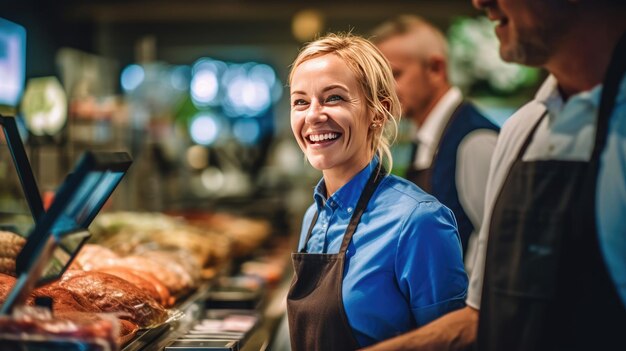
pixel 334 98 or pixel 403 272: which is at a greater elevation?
pixel 334 98

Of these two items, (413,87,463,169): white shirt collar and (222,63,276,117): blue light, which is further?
(222,63,276,117): blue light

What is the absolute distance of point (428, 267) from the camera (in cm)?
192

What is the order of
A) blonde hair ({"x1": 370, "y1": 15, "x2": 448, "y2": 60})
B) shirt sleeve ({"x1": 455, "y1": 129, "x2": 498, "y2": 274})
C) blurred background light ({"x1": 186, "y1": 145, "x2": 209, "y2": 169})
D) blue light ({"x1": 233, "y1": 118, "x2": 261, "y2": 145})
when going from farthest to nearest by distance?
blue light ({"x1": 233, "y1": 118, "x2": 261, "y2": 145})
blurred background light ({"x1": 186, "y1": 145, "x2": 209, "y2": 169})
blonde hair ({"x1": 370, "y1": 15, "x2": 448, "y2": 60})
shirt sleeve ({"x1": 455, "y1": 129, "x2": 498, "y2": 274})

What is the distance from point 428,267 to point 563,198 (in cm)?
50

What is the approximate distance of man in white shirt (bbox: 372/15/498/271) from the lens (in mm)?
3279

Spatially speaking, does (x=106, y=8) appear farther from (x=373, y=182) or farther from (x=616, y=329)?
(x=616, y=329)

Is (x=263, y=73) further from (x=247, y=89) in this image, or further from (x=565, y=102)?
(x=565, y=102)

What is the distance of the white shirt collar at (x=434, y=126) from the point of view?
367 centimetres

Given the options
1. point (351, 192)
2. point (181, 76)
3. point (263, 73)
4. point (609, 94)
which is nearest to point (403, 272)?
point (351, 192)

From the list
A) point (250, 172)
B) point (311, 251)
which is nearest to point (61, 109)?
point (311, 251)

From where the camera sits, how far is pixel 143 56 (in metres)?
6.94

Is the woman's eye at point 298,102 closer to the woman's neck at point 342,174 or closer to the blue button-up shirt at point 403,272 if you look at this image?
the woman's neck at point 342,174

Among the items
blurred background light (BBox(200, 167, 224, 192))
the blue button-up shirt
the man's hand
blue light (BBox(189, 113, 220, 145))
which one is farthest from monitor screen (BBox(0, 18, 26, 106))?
blue light (BBox(189, 113, 220, 145))

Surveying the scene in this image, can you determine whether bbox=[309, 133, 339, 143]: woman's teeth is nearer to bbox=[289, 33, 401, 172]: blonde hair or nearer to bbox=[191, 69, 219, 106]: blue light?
bbox=[289, 33, 401, 172]: blonde hair
